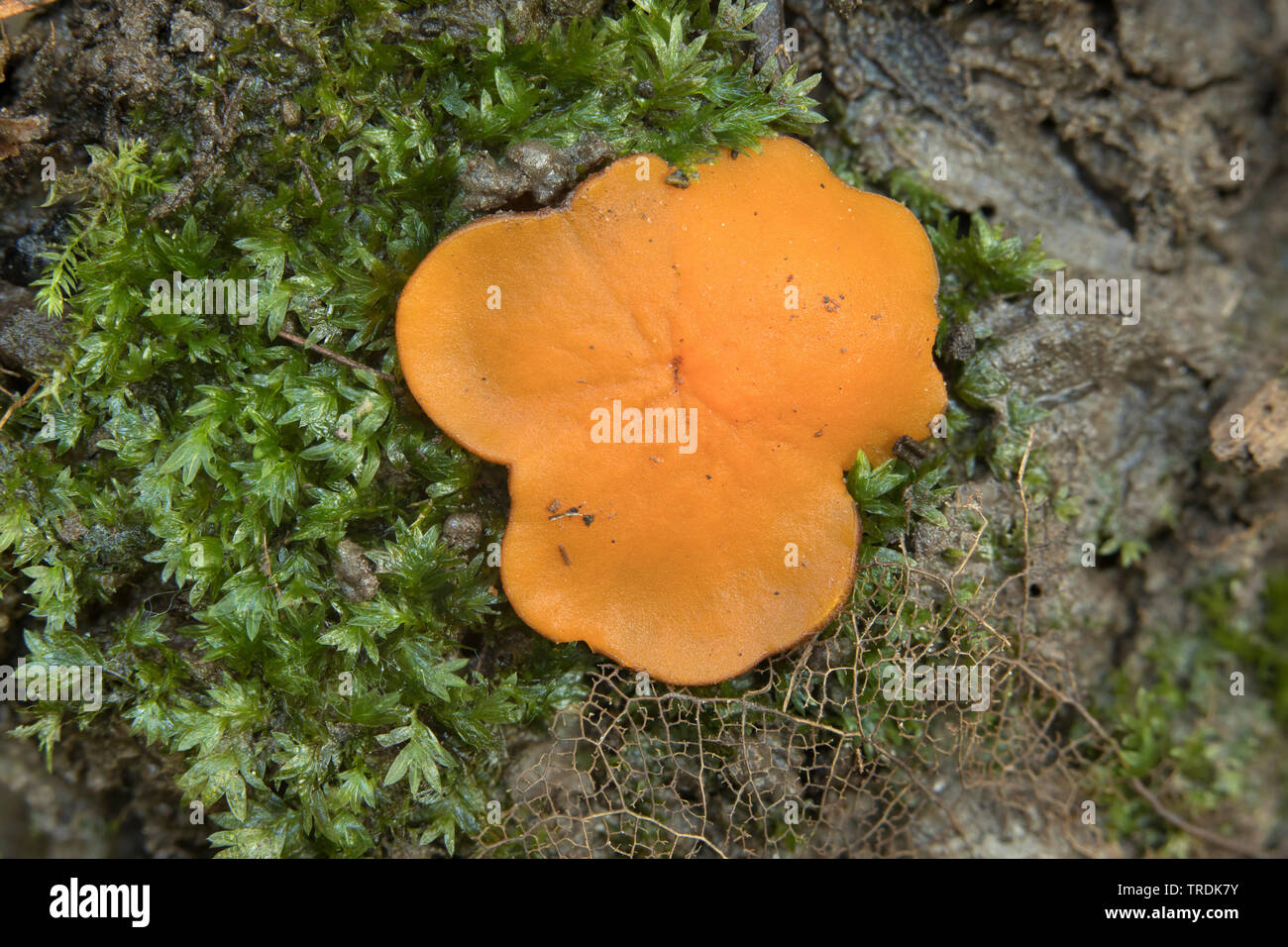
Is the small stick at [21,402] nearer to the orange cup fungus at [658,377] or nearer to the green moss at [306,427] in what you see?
the green moss at [306,427]

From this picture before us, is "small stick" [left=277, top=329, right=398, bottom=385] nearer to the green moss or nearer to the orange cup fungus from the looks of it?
the green moss

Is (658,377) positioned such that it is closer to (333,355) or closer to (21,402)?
(333,355)

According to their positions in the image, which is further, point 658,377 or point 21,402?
point 21,402

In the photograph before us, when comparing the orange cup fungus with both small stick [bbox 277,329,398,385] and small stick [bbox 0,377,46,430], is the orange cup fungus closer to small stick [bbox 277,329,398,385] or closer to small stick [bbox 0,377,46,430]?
small stick [bbox 277,329,398,385]

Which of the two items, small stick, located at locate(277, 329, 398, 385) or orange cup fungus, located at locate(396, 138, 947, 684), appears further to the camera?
small stick, located at locate(277, 329, 398, 385)

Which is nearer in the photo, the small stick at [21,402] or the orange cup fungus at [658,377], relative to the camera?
the orange cup fungus at [658,377]

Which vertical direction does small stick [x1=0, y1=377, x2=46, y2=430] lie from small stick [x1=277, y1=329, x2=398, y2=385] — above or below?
below

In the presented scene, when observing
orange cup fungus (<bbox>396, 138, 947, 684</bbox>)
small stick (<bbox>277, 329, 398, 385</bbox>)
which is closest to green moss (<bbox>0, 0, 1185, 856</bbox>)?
small stick (<bbox>277, 329, 398, 385</bbox>)

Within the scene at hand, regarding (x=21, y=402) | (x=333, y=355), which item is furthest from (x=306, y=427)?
(x=21, y=402)

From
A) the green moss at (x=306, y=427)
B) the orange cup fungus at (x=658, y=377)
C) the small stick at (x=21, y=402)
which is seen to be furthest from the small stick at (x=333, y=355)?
the small stick at (x=21, y=402)
